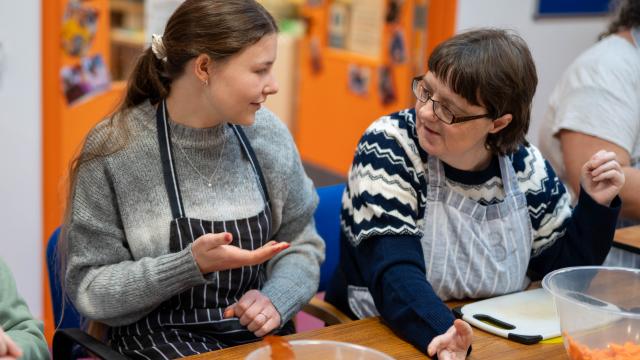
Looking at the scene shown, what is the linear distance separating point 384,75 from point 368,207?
3.22m

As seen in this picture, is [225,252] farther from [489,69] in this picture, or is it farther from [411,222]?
[489,69]

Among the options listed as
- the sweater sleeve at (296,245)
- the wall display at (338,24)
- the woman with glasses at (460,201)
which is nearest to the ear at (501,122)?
the woman with glasses at (460,201)

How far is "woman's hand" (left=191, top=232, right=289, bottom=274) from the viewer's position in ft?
5.14

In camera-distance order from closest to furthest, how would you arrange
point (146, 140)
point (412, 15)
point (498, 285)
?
point (146, 140) < point (498, 285) < point (412, 15)

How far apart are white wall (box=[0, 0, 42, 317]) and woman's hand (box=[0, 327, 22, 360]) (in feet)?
4.88

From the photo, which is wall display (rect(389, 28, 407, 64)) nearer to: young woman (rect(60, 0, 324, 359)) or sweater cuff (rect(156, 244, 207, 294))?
young woman (rect(60, 0, 324, 359))

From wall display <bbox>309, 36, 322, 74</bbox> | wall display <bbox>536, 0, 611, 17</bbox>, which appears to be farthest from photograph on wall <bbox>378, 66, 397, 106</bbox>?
wall display <bbox>536, 0, 611, 17</bbox>

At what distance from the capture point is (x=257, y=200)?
189cm

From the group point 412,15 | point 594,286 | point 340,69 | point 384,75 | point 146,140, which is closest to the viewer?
point 594,286

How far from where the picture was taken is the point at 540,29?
4090mm

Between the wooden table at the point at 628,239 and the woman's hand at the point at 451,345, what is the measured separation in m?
0.79

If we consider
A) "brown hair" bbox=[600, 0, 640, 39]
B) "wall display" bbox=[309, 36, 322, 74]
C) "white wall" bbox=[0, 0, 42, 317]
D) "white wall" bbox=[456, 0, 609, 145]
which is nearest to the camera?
"brown hair" bbox=[600, 0, 640, 39]

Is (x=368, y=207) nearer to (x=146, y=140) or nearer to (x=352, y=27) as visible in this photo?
(x=146, y=140)

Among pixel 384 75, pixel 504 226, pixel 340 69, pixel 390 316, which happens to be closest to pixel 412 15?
pixel 384 75
